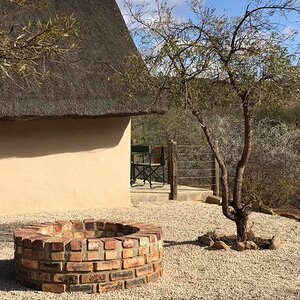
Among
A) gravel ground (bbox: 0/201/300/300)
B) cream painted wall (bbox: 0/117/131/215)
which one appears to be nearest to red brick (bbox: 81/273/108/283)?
gravel ground (bbox: 0/201/300/300)

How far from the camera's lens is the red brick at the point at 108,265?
4.71 metres


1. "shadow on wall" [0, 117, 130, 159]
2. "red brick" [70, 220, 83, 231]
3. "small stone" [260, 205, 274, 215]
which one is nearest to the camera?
"red brick" [70, 220, 83, 231]

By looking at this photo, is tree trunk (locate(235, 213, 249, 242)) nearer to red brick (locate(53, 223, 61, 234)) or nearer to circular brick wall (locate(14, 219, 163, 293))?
circular brick wall (locate(14, 219, 163, 293))

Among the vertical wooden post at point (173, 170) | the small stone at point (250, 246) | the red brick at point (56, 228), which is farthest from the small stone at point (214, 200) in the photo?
the red brick at point (56, 228)

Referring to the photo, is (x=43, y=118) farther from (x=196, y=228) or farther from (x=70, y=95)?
(x=196, y=228)

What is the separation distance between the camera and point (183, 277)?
537 centimetres

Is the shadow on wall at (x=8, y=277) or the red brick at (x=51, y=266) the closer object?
the red brick at (x=51, y=266)

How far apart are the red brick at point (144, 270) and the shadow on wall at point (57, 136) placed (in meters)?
4.90

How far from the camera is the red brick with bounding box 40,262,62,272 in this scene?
15.4 ft

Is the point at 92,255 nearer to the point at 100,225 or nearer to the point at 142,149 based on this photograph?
the point at 100,225

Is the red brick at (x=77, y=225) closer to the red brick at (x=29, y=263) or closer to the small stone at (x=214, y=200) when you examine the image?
the red brick at (x=29, y=263)

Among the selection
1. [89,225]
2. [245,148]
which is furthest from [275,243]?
[89,225]

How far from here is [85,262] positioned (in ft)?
15.4

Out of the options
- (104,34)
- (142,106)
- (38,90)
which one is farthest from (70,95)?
(104,34)
